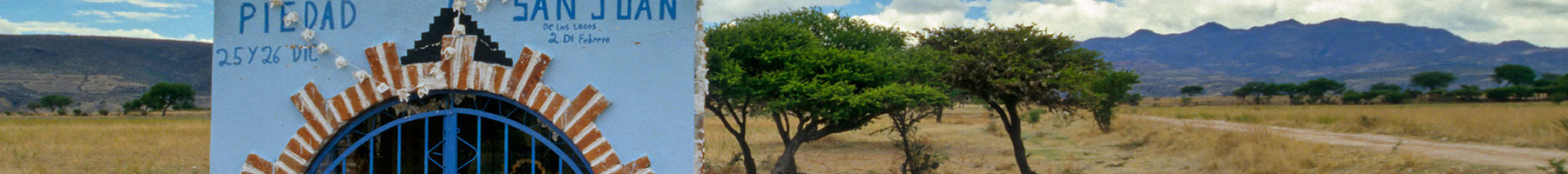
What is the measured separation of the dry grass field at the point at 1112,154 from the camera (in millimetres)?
14742

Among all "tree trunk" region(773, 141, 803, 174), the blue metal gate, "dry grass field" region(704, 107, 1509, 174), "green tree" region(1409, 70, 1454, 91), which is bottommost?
"dry grass field" region(704, 107, 1509, 174)

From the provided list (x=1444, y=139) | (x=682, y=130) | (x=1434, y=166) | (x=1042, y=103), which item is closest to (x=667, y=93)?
(x=682, y=130)

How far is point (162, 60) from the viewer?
7875 centimetres

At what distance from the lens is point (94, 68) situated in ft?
243

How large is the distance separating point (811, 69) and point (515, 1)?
6.31 m

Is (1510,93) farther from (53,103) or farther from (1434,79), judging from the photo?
(53,103)

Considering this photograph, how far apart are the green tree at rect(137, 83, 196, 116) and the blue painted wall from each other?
51933 mm

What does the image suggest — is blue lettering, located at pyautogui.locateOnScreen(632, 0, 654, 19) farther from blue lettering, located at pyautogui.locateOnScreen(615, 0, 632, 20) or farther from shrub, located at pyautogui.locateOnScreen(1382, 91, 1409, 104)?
shrub, located at pyautogui.locateOnScreen(1382, 91, 1409, 104)

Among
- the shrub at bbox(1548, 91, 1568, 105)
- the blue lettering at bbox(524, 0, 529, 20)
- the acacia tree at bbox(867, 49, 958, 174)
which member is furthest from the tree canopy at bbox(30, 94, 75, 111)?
the shrub at bbox(1548, 91, 1568, 105)

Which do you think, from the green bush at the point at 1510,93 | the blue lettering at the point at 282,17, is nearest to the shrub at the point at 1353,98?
the green bush at the point at 1510,93

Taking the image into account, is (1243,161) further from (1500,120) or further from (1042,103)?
(1500,120)

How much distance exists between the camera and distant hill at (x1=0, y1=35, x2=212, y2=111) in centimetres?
6444

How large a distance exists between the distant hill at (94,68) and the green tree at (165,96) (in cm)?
1169

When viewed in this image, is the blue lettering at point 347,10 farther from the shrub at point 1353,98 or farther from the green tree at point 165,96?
the shrub at point 1353,98
